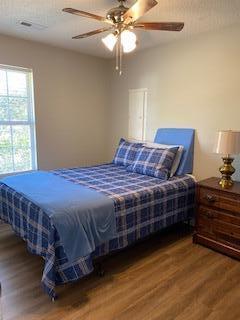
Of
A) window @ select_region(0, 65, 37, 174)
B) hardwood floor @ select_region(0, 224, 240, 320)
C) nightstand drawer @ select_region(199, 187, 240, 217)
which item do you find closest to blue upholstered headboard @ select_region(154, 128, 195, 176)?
nightstand drawer @ select_region(199, 187, 240, 217)

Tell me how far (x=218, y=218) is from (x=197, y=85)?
1.64m

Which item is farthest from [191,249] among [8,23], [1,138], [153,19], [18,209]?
[8,23]

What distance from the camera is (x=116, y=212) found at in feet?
7.07

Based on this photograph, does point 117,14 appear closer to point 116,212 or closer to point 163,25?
point 163,25

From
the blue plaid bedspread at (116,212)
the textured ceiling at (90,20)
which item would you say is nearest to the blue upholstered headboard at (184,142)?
the blue plaid bedspread at (116,212)

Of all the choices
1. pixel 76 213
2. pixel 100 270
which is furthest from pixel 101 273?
pixel 76 213

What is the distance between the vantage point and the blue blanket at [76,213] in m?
1.82

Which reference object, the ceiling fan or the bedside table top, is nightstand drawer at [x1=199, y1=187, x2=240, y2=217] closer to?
the bedside table top

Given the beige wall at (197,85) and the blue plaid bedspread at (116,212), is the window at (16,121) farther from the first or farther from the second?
the beige wall at (197,85)

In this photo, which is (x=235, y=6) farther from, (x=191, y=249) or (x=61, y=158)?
(x=61, y=158)

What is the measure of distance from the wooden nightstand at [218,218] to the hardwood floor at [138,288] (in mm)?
113

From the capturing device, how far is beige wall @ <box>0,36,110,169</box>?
11.1 feet

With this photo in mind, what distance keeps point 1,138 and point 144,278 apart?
2.49 metres

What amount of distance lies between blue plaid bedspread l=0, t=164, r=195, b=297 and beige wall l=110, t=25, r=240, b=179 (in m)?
0.67
